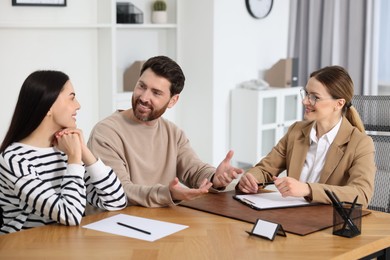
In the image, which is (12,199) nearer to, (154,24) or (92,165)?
(92,165)

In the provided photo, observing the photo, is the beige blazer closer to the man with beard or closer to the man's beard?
the man with beard

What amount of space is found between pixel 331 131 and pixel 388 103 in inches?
16.5

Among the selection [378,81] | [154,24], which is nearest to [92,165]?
[154,24]

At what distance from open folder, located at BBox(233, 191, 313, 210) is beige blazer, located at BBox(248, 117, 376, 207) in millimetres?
63

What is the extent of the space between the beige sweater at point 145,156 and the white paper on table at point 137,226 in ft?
0.58

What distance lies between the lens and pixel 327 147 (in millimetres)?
2699

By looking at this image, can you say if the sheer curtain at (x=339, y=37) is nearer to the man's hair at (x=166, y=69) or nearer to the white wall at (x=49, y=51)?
the white wall at (x=49, y=51)

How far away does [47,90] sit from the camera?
7.43ft

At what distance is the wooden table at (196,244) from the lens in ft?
6.28

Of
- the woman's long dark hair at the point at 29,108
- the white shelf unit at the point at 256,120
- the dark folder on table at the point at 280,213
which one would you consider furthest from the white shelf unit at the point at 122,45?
the woman's long dark hair at the point at 29,108

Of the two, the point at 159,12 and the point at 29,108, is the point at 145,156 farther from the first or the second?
the point at 159,12

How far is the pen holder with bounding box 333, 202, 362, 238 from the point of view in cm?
211

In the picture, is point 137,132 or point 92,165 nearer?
point 92,165

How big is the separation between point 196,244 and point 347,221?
18.6 inches
